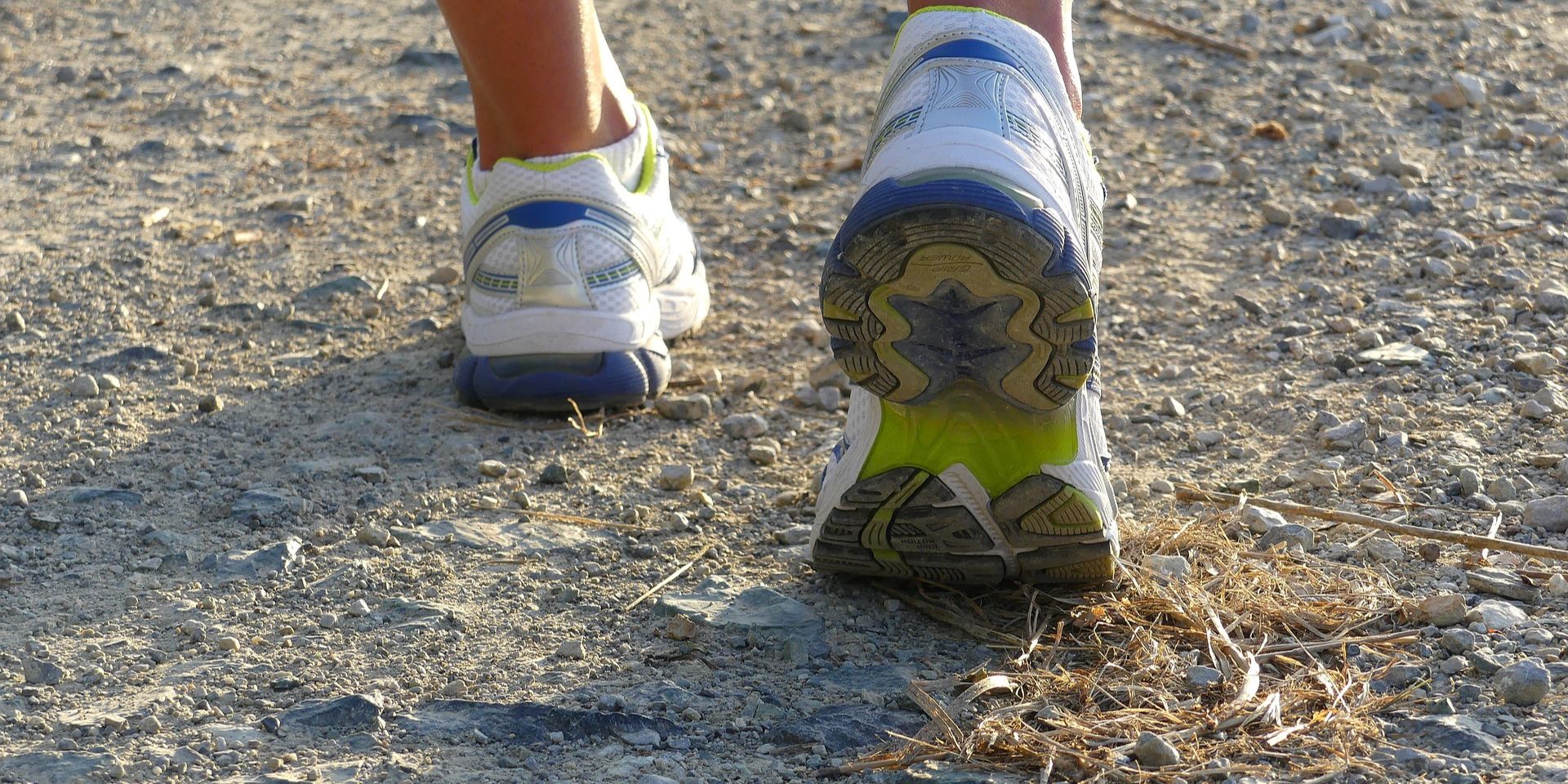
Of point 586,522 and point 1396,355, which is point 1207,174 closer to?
point 1396,355

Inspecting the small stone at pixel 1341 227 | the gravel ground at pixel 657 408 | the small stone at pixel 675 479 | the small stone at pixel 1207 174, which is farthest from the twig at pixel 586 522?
the small stone at pixel 1207 174

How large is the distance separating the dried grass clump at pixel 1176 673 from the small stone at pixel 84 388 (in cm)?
133

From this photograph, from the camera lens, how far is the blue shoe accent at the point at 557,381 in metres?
2.20

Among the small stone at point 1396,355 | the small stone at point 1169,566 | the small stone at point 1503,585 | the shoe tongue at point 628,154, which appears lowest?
the small stone at point 1396,355

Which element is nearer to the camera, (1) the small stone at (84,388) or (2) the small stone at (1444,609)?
(2) the small stone at (1444,609)

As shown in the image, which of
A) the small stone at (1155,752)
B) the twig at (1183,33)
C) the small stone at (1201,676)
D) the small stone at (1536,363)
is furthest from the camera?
the twig at (1183,33)

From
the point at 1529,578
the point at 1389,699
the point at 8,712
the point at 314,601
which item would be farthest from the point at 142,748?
the point at 1529,578

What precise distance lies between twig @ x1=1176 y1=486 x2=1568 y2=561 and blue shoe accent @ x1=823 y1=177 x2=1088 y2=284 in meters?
0.63

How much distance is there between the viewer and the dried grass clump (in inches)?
52.2

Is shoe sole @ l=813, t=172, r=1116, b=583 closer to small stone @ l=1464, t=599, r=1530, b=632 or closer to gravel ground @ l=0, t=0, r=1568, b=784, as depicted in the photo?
gravel ground @ l=0, t=0, r=1568, b=784

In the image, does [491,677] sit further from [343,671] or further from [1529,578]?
[1529,578]

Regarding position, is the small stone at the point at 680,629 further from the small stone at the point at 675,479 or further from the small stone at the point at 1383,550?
the small stone at the point at 1383,550

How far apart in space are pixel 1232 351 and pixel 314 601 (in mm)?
1474

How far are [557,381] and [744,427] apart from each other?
287mm
